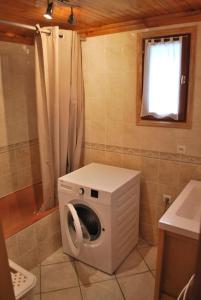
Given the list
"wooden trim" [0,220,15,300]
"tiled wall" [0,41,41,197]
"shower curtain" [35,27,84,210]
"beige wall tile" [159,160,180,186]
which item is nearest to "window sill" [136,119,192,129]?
"beige wall tile" [159,160,180,186]

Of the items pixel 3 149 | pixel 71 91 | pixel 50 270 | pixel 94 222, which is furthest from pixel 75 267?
pixel 71 91

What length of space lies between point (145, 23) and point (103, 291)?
7.46 ft

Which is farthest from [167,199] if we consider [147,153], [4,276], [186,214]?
[4,276]

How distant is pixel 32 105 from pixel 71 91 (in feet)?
2.06

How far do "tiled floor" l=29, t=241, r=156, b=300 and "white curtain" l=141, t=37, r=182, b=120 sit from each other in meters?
1.39

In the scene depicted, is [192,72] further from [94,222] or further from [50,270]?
[50,270]

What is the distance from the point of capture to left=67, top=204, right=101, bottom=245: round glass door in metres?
2.11

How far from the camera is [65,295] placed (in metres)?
1.94

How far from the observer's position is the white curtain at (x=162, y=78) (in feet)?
6.77

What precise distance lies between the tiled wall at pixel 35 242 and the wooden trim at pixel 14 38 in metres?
1.79

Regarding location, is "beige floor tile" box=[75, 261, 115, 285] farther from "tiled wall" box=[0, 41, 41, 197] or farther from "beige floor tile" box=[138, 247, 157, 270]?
"tiled wall" box=[0, 41, 41, 197]

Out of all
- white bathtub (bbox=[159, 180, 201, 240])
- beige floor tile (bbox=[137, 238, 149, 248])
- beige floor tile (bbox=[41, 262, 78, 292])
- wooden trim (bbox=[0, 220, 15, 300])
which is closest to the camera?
wooden trim (bbox=[0, 220, 15, 300])

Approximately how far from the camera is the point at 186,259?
1513mm

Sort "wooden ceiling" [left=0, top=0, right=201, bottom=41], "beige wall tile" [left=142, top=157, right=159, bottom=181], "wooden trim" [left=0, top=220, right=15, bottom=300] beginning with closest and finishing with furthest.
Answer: "wooden trim" [left=0, top=220, right=15, bottom=300], "wooden ceiling" [left=0, top=0, right=201, bottom=41], "beige wall tile" [left=142, top=157, right=159, bottom=181]
